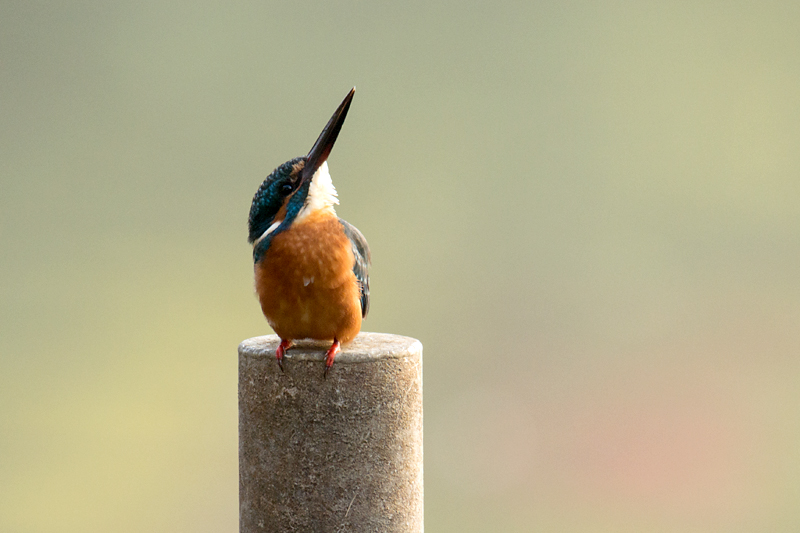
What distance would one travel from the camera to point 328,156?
161 inches

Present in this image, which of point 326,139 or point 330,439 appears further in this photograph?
point 326,139

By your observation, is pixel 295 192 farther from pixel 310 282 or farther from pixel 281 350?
pixel 281 350

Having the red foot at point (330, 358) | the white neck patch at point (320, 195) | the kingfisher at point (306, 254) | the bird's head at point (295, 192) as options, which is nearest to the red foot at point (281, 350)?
the kingfisher at point (306, 254)

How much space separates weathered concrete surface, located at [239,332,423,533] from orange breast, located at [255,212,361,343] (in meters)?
0.13

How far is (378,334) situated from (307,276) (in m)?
0.72

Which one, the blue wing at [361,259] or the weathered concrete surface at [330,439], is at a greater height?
the blue wing at [361,259]

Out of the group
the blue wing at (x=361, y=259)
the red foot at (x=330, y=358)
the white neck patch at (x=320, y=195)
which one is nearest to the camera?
the red foot at (x=330, y=358)

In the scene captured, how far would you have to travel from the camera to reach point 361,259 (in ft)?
13.7

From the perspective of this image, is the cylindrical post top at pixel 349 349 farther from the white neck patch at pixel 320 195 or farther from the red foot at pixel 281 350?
the white neck patch at pixel 320 195

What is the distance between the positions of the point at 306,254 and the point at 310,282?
0.13 m

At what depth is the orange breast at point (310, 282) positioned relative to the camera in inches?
154

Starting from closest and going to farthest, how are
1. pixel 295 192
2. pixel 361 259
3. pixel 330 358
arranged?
pixel 330 358 → pixel 295 192 → pixel 361 259

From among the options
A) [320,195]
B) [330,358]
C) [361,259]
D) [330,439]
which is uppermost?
A: [320,195]

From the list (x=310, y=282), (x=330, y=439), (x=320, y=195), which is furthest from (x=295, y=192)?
(x=330, y=439)
